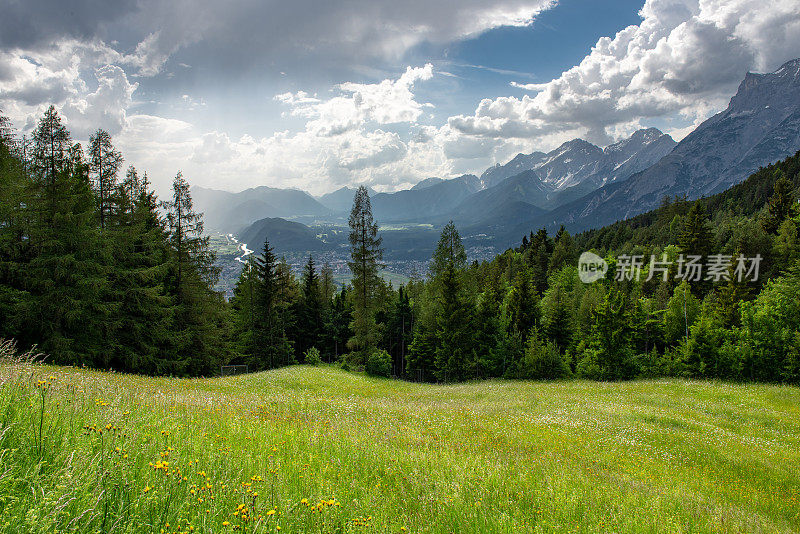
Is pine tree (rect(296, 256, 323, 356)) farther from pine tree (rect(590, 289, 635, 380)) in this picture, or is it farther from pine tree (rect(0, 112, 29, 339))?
pine tree (rect(590, 289, 635, 380))

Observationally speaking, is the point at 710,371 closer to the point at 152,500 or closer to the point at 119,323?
the point at 152,500

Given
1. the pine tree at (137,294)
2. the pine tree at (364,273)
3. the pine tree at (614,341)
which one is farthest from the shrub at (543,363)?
the pine tree at (137,294)

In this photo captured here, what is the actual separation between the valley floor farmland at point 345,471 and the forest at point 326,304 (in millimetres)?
21191

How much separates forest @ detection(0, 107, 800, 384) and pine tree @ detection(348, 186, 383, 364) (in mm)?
168

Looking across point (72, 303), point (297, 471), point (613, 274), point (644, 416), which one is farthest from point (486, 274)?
point (297, 471)

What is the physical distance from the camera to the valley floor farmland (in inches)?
145

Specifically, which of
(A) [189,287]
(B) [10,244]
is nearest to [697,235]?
(A) [189,287]

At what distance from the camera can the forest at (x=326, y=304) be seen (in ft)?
81.3

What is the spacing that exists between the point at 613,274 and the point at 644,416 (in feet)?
208

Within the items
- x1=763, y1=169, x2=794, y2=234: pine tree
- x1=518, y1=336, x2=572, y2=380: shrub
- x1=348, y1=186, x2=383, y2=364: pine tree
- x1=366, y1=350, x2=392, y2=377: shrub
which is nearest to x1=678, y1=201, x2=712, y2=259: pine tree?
x1=763, y1=169, x2=794, y2=234: pine tree

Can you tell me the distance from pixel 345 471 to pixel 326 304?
60036 mm

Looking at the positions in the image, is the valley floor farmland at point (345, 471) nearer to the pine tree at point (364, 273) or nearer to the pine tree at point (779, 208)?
the pine tree at point (364, 273)

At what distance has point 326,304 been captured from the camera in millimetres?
65312

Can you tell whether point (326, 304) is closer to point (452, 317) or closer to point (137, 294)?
point (452, 317)
